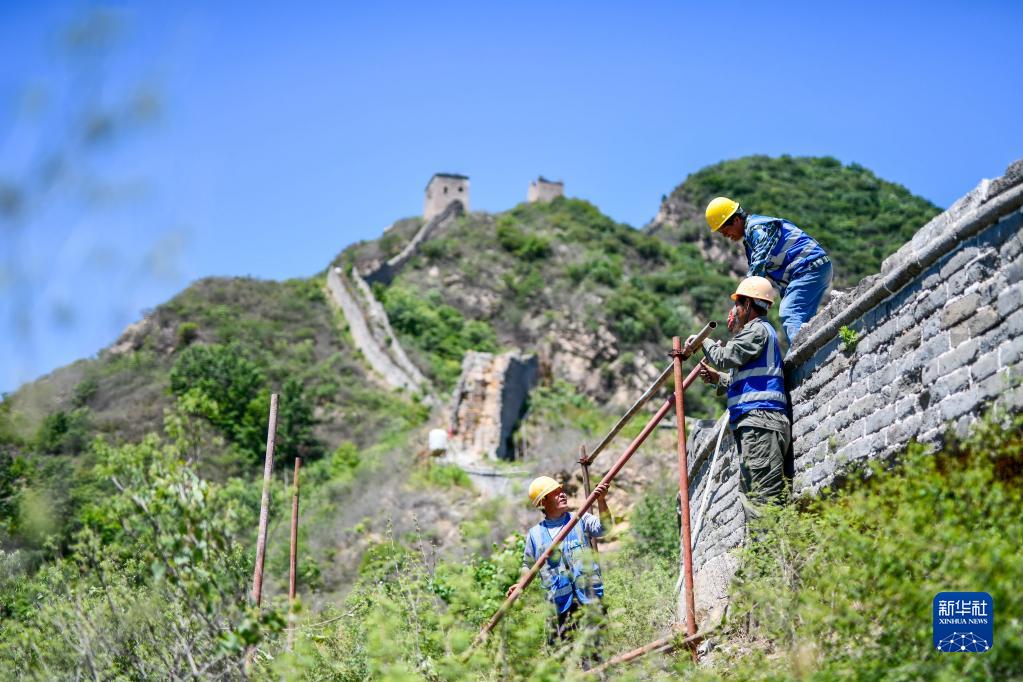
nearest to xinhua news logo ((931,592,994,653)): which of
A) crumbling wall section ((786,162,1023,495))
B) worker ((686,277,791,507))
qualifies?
crumbling wall section ((786,162,1023,495))

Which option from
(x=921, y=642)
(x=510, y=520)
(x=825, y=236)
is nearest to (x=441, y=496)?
(x=510, y=520)

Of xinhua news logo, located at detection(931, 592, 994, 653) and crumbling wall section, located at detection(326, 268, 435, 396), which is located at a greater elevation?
crumbling wall section, located at detection(326, 268, 435, 396)

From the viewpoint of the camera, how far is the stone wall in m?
4.91

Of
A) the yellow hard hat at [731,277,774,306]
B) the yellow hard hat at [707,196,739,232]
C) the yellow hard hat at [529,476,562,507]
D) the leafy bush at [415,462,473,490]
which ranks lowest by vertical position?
the yellow hard hat at [529,476,562,507]

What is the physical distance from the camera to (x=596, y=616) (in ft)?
15.5

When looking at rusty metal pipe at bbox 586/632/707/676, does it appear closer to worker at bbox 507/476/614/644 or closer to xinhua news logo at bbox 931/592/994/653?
worker at bbox 507/476/614/644

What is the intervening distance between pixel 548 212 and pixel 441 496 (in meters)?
35.9

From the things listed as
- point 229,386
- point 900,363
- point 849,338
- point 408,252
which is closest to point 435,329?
point 408,252

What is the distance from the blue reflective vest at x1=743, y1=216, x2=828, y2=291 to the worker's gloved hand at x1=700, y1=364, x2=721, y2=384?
36.5 inches

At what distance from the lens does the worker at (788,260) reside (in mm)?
7000

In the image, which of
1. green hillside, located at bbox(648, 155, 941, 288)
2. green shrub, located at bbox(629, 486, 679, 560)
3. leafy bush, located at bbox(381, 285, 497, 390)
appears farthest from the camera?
green hillside, located at bbox(648, 155, 941, 288)

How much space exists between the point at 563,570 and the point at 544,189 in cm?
5436

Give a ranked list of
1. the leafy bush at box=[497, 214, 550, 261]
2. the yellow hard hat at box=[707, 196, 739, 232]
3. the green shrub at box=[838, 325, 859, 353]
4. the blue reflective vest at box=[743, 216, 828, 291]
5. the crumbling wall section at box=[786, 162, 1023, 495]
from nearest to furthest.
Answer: the crumbling wall section at box=[786, 162, 1023, 495], the green shrub at box=[838, 325, 859, 353], the blue reflective vest at box=[743, 216, 828, 291], the yellow hard hat at box=[707, 196, 739, 232], the leafy bush at box=[497, 214, 550, 261]

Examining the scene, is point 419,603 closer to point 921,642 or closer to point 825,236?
point 921,642
